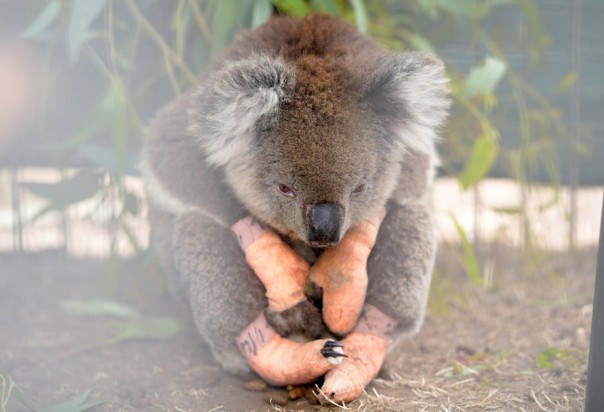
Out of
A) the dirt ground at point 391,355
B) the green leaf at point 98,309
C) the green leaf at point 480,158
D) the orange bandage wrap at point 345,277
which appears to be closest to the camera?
the dirt ground at point 391,355

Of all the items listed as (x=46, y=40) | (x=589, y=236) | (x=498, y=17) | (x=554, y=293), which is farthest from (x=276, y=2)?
(x=589, y=236)

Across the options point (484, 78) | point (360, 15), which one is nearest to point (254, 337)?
point (360, 15)

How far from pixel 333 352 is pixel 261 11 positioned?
5.48 feet

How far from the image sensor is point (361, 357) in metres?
2.53

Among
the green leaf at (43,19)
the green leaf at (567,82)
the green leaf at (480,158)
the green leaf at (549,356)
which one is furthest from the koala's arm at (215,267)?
the green leaf at (567,82)

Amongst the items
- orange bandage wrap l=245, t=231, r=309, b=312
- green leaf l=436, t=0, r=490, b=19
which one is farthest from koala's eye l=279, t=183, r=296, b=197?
green leaf l=436, t=0, r=490, b=19

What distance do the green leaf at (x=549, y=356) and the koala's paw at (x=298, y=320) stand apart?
0.88 metres

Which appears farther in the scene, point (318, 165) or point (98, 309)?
point (98, 309)

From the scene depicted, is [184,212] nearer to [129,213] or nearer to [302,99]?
[302,99]

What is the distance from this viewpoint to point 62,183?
3434 millimetres

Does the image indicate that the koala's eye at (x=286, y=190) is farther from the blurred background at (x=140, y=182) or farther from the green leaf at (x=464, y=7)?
the green leaf at (x=464, y=7)

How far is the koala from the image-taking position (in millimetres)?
2350

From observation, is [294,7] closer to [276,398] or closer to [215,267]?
[215,267]

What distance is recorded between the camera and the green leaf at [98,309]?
3.27 m
